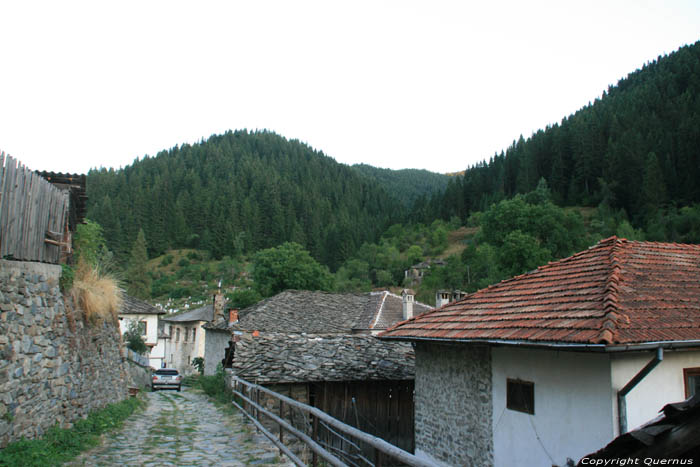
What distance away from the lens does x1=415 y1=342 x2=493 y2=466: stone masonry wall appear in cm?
1010

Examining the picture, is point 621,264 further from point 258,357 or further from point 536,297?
point 258,357

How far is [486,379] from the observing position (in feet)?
33.0

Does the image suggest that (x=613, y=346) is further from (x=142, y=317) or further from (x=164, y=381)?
(x=142, y=317)

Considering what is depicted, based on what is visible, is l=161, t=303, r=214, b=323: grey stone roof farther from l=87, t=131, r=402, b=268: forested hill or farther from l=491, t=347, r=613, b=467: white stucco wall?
l=87, t=131, r=402, b=268: forested hill

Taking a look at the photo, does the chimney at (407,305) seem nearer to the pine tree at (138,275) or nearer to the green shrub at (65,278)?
the green shrub at (65,278)

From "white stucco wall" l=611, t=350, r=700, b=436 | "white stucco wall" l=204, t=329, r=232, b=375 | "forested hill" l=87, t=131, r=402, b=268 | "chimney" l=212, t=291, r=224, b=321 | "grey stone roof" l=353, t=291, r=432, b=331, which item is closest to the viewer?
"white stucco wall" l=611, t=350, r=700, b=436

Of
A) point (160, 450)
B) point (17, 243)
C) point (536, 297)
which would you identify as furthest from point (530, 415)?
point (17, 243)

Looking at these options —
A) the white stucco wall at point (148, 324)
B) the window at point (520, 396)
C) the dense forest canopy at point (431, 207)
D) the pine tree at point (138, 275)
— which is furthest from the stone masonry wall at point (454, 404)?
the pine tree at point (138, 275)

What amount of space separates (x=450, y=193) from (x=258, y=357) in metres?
101

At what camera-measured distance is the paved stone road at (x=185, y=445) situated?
317 inches

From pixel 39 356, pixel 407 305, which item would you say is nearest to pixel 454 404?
pixel 39 356

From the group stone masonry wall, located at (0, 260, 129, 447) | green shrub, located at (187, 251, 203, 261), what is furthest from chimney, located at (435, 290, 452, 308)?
green shrub, located at (187, 251, 203, 261)

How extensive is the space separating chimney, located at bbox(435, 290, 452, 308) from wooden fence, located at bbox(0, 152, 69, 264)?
83.2 feet

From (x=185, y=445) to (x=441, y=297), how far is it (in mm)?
25251
